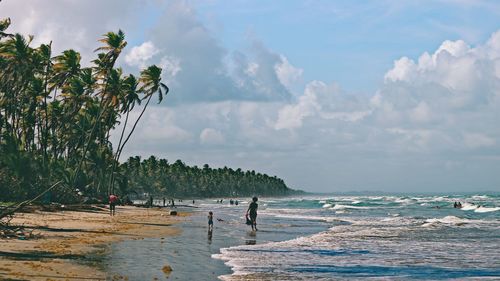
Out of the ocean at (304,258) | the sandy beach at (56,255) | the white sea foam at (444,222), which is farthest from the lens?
the white sea foam at (444,222)

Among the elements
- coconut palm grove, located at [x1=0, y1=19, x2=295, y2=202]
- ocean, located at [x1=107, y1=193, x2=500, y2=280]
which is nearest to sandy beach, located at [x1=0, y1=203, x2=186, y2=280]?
ocean, located at [x1=107, y1=193, x2=500, y2=280]

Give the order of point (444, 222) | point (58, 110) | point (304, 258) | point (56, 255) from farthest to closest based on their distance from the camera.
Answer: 1. point (58, 110)
2. point (444, 222)
3. point (304, 258)
4. point (56, 255)

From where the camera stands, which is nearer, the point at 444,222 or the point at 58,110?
the point at 444,222

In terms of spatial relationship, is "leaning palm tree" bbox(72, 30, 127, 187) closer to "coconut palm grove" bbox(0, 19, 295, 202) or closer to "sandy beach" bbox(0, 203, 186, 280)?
"coconut palm grove" bbox(0, 19, 295, 202)

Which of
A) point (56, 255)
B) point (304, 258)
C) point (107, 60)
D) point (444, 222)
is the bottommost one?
point (304, 258)


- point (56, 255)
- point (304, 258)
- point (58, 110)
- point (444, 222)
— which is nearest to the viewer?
point (56, 255)

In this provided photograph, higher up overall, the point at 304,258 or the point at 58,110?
the point at 58,110

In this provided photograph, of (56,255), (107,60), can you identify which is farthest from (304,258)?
(107,60)

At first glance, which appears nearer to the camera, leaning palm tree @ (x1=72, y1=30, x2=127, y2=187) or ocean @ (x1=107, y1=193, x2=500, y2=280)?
ocean @ (x1=107, y1=193, x2=500, y2=280)

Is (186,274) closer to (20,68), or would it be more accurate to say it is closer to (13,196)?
(13,196)

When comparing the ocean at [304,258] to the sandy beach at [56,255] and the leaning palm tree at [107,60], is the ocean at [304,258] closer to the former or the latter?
the sandy beach at [56,255]

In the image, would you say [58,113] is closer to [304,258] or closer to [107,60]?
[107,60]

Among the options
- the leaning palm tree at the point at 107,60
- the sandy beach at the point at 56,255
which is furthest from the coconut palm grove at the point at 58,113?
the sandy beach at the point at 56,255

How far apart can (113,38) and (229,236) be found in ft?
121
